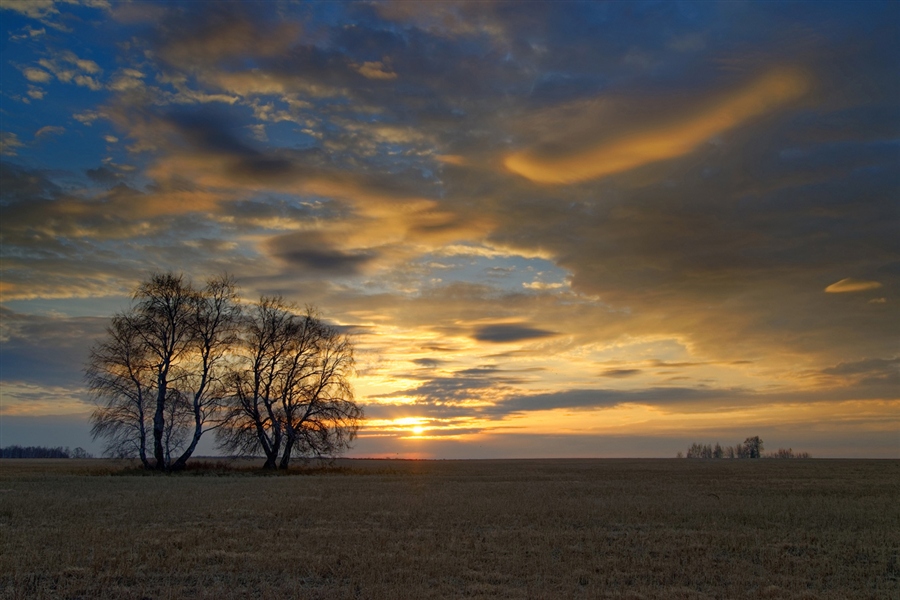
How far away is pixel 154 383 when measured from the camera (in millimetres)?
49812

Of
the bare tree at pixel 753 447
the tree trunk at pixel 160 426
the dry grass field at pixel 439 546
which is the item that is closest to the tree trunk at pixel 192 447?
the tree trunk at pixel 160 426

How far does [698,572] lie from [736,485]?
29.6 m

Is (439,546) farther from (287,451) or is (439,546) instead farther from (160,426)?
(287,451)

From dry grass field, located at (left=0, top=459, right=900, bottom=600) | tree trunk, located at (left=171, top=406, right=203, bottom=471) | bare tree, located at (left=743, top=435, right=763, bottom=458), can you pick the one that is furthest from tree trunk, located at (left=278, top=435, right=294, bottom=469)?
bare tree, located at (left=743, top=435, right=763, bottom=458)

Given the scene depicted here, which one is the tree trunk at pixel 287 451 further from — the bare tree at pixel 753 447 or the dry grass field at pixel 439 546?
the bare tree at pixel 753 447

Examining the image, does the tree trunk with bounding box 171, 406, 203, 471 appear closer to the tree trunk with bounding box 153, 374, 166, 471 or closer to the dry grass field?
the tree trunk with bounding box 153, 374, 166, 471

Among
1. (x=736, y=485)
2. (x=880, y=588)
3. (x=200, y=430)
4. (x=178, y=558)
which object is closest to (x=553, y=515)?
(x=880, y=588)

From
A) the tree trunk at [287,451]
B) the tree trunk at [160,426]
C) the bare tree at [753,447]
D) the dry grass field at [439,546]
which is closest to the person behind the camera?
the dry grass field at [439,546]

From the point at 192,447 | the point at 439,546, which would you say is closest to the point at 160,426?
the point at 192,447

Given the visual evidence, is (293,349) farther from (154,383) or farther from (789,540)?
(789,540)

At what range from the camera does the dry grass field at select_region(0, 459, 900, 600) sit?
13.1 m

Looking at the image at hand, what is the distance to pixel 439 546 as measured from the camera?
683 inches

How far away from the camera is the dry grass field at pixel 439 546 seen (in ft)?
43.0

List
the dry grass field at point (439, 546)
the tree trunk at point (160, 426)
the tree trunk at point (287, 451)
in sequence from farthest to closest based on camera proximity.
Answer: the tree trunk at point (287, 451)
the tree trunk at point (160, 426)
the dry grass field at point (439, 546)
